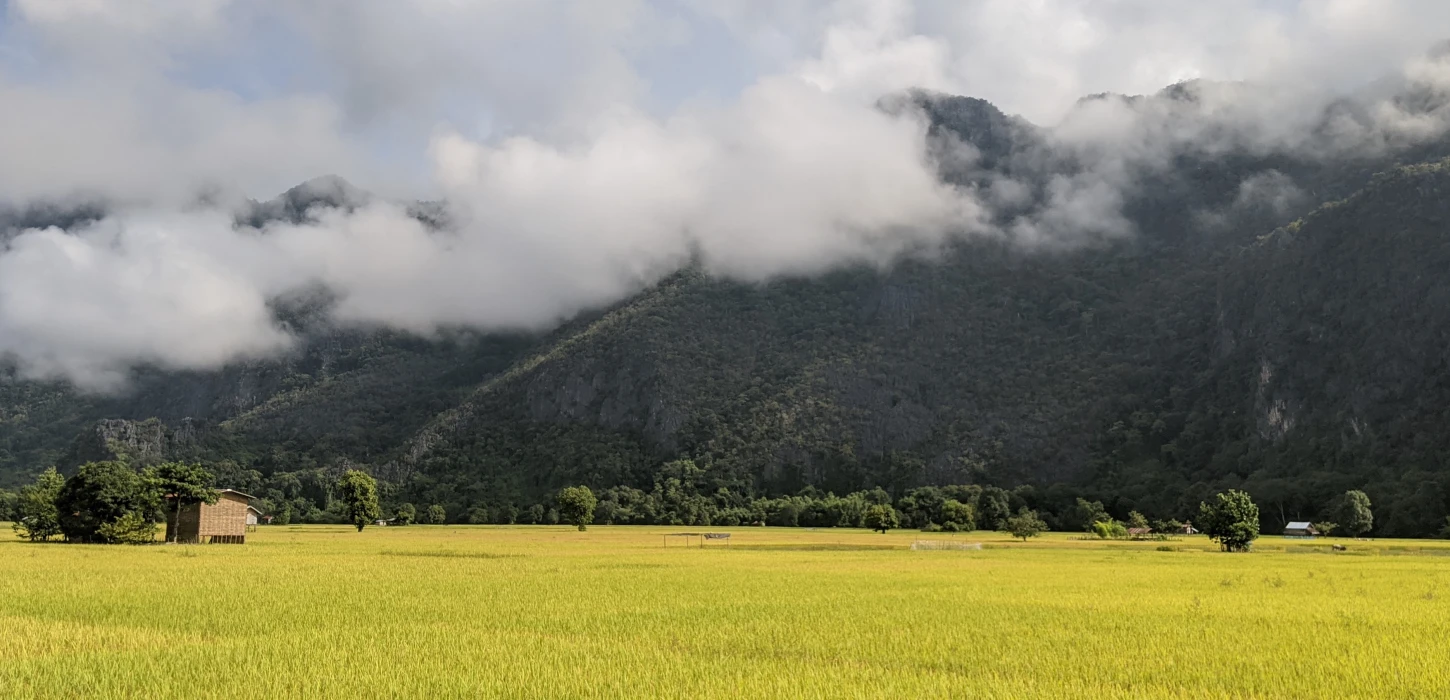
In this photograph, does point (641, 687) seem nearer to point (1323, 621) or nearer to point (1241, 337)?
point (1323, 621)

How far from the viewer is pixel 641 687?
14.1 metres

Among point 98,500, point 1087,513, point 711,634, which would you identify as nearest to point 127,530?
point 98,500

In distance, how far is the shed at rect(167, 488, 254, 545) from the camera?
7388 centimetres

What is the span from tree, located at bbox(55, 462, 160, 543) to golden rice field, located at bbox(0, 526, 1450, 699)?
29024 mm

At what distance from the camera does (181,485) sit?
73000 millimetres

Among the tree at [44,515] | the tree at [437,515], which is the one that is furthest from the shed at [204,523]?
the tree at [437,515]

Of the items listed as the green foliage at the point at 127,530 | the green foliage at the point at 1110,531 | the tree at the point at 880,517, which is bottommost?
the green foliage at the point at 1110,531

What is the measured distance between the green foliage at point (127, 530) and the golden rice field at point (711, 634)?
2971 cm

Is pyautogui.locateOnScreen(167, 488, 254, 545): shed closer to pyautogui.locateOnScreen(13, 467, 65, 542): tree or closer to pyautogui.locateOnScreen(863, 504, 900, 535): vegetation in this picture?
pyautogui.locateOnScreen(13, 467, 65, 542): tree

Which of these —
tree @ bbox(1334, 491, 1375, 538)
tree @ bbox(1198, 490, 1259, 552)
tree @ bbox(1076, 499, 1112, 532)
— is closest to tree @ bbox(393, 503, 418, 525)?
tree @ bbox(1076, 499, 1112, 532)

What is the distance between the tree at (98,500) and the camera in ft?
218

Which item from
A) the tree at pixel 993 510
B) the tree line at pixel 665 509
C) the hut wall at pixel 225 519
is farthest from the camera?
the tree at pixel 993 510

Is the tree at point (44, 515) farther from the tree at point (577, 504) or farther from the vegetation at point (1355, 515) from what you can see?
the vegetation at point (1355, 515)

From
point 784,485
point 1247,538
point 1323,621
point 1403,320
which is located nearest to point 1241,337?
point 1403,320
